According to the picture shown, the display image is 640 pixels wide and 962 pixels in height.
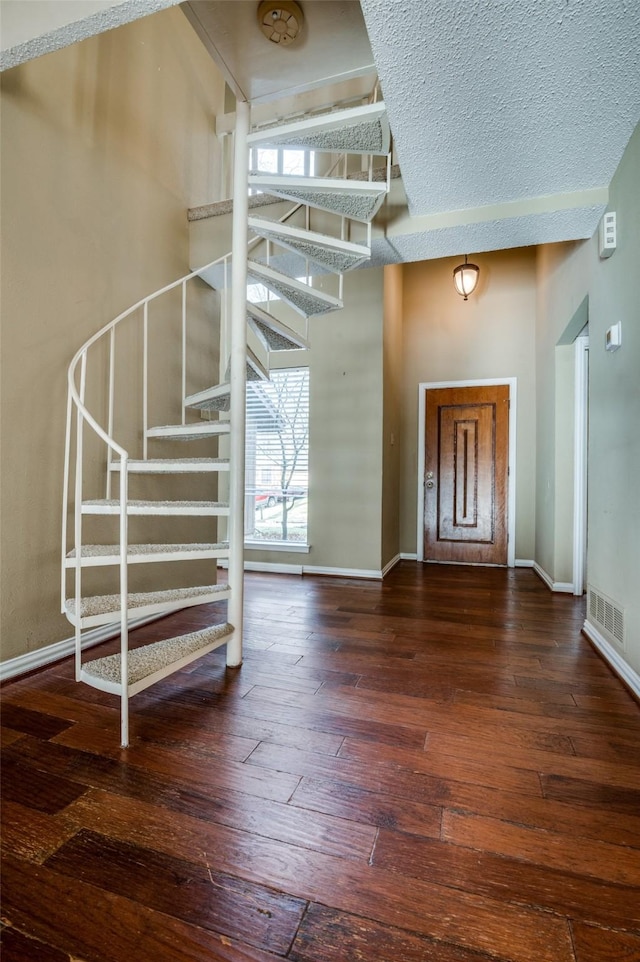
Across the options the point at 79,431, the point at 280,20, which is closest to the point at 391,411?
the point at 280,20

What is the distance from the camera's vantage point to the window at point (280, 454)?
4.60 meters

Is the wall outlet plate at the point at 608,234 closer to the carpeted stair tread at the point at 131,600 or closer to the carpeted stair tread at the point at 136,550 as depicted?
the carpeted stair tread at the point at 136,550

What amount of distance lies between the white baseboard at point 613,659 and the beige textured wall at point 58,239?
2.86 m

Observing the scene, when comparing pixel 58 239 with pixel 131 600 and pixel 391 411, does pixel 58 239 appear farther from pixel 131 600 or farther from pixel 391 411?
pixel 391 411

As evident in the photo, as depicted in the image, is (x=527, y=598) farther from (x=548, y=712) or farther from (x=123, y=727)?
(x=123, y=727)

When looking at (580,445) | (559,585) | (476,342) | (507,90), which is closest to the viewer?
(507,90)

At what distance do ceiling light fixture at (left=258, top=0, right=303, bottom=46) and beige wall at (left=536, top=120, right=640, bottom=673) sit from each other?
1.98m

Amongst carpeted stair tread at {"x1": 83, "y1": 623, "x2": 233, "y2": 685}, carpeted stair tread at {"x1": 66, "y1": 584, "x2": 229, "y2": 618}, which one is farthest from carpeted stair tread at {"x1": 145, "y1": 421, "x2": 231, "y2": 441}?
carpeted stair tread at {"x1": 83, "y1": 623, "x2": 233, "y2": 685}

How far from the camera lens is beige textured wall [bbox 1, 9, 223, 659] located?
213 cm

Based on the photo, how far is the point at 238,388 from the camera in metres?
2.33

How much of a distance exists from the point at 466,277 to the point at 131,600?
4468mm

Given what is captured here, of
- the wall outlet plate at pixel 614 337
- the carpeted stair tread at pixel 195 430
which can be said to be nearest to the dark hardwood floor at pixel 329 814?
the carpeted stair tread at pixel 195 430

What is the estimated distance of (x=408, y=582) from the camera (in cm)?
419

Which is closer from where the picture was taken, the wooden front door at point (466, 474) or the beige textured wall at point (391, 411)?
the beige textured wall at point (391, 411)
